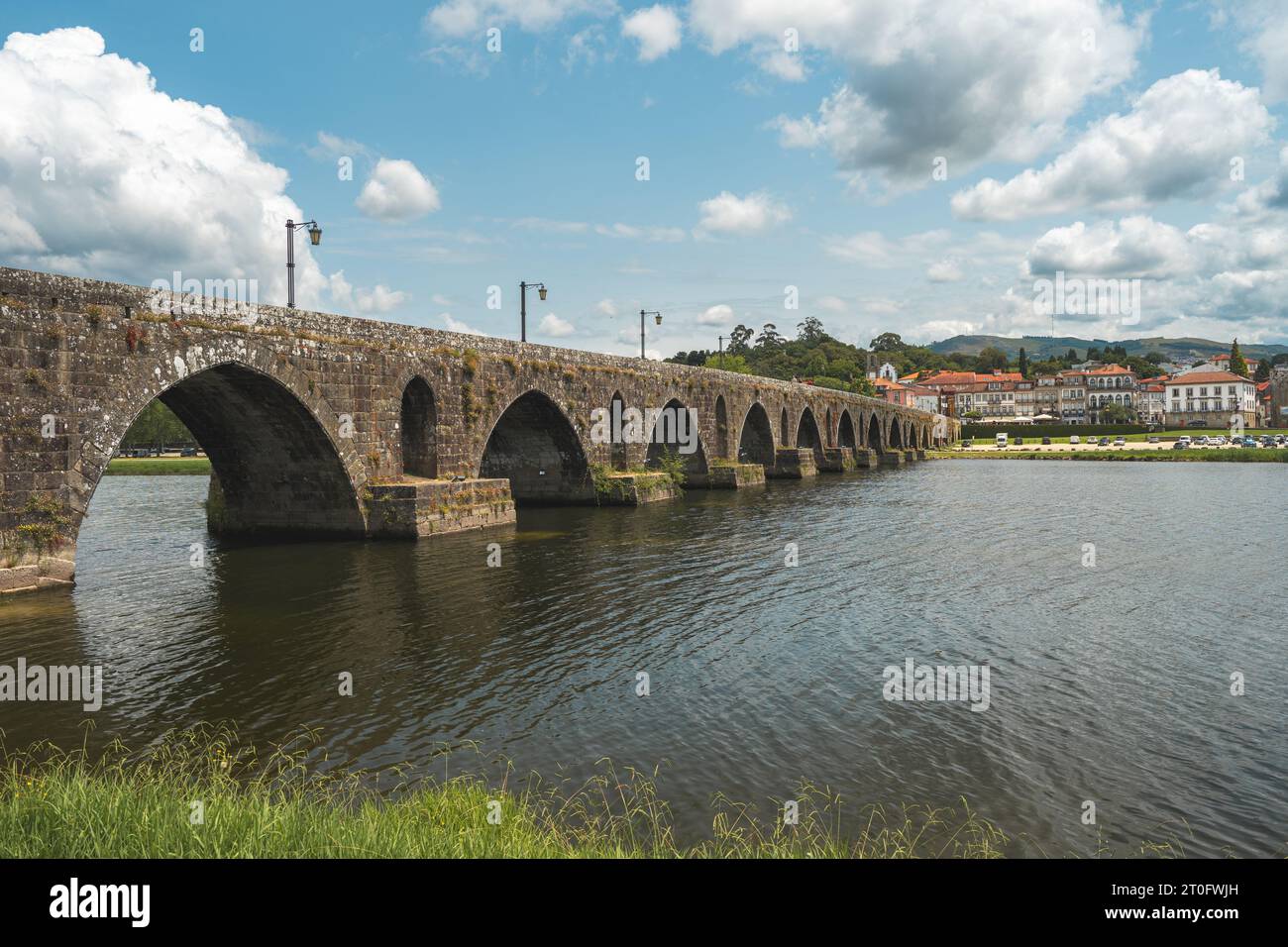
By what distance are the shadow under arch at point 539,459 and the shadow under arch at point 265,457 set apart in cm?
1091

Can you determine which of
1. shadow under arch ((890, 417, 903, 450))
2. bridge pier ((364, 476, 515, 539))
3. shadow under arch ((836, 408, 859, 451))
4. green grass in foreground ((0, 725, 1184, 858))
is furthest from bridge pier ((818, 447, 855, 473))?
green grass in foreground ((0, 725, 1184, 858))

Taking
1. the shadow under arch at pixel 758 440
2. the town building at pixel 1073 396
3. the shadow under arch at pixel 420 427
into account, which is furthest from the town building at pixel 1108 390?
the shadow under arch at pixel 420 427

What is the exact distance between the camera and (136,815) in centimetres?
633

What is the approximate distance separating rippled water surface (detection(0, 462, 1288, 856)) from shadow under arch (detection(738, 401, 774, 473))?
31259 mm

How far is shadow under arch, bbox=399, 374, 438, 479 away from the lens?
94.2 feet

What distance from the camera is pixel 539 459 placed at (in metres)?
38.8

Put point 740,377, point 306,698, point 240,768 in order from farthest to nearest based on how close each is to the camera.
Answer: point 740,377 < point 306,698 < point 240,768

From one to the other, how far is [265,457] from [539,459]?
1421 centimetres

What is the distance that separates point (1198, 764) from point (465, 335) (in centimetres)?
2612

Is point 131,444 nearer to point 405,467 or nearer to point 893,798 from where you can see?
point 405,467

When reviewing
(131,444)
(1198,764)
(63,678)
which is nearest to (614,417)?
(63,678)

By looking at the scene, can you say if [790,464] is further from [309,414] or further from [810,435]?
[309,414]

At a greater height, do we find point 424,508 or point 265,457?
point 265,457

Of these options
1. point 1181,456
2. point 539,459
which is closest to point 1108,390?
point 1181,456
